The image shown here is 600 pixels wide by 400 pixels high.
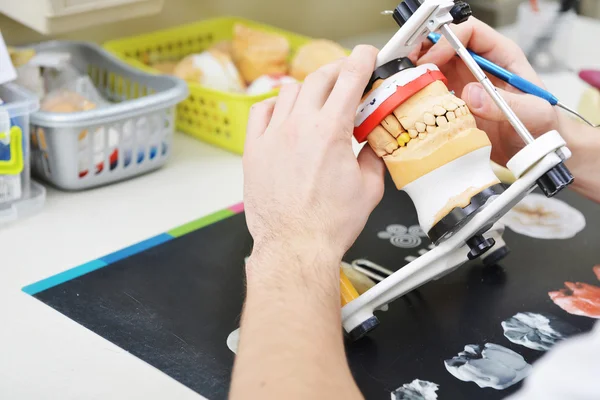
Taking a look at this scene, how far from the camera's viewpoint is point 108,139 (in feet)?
3.54

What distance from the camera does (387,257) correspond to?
0.96 metres

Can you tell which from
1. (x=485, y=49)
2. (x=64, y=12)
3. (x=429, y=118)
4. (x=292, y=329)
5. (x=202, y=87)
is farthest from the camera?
(x=202, y=87)

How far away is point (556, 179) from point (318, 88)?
0.87 ft

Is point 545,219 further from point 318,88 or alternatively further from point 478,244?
point 318,88

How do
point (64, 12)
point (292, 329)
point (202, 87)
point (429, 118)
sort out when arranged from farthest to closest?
point (202, 87) < point (64, 12) < point (429, 118) < point (292, 329)

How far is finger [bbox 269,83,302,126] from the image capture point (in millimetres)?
798

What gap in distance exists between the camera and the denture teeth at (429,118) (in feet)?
2.44

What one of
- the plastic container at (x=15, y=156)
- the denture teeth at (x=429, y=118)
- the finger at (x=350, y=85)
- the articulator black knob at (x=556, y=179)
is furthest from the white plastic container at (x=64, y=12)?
the articulator black knob at (x=556, y=179)

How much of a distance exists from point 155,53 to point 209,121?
249mm

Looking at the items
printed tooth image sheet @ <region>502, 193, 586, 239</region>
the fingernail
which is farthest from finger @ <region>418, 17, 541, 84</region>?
printed tooth image sheet @ <region>502, 193, 586, 239</region>

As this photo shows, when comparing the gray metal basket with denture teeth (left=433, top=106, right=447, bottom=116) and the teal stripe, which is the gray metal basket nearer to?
the teal stripe

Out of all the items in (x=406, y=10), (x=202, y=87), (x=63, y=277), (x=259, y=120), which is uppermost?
(x=406, y=10)

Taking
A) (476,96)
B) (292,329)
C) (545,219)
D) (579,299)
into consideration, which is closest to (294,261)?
(292,329)

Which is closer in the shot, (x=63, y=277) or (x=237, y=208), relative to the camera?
(x=63, y=277)
